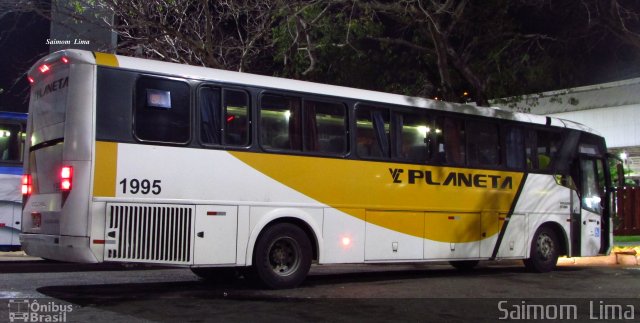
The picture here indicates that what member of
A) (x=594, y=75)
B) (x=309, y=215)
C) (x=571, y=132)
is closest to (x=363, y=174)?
(x=309, y=215)

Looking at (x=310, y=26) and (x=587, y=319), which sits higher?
(x=310, y=26)

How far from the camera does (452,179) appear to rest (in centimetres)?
1097

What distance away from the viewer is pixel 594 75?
65.2ft

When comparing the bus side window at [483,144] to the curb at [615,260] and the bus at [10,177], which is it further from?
the bus at [10,177]

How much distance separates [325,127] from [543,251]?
5.71 metres

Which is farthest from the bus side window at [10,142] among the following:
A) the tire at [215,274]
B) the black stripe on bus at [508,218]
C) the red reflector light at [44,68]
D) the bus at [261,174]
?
the black stripe on bus at [508,218]

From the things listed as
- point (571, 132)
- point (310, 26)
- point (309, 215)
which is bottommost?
point (309, 215)

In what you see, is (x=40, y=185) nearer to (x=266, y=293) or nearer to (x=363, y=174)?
(x=266, y=293)

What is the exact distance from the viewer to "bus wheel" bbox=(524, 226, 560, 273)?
1222cm

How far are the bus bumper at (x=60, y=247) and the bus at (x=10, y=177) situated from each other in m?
4.83

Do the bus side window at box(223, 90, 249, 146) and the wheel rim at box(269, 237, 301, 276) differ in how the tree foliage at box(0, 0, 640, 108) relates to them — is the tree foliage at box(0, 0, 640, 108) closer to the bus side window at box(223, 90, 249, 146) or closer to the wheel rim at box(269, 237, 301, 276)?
the bus side window at box(223, 90, 249, 146)

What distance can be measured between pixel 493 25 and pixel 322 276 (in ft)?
29.7

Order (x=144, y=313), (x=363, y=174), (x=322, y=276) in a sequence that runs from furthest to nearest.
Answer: (x=322, y=276) → (x=363, y=174) → (x=144, y=313)

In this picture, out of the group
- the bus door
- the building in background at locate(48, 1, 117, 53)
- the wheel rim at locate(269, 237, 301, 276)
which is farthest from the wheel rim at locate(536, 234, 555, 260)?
the building in background at locate(48, 1, 117, 53)
